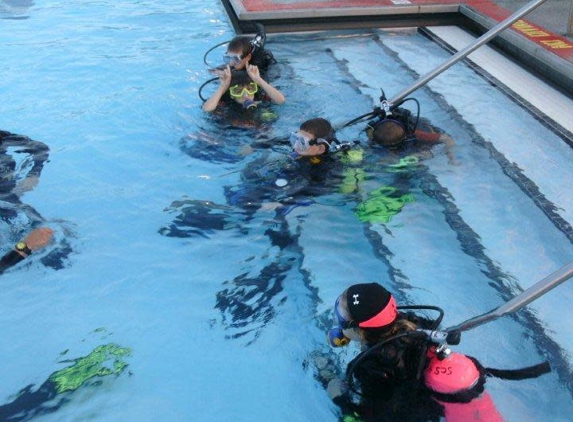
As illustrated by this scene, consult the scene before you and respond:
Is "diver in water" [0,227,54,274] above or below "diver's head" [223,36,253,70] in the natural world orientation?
below

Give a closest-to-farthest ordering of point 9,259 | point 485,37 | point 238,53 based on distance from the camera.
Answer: point 9,259 < point 485,37 < point 238,53

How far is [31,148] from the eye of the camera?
5.34m

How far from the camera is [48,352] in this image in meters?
3.62

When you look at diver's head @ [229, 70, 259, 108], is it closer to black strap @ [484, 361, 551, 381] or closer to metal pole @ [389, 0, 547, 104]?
metal pole @ [389, 0, 547, 104]

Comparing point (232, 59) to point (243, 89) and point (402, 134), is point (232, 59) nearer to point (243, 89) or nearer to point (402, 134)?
point (243, 89)

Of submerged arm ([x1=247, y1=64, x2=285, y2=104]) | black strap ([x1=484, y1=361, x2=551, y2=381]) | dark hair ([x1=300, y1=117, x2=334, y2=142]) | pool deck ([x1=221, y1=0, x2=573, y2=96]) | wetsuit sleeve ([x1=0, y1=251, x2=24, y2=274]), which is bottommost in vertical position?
black strap ([x1=484, y1=361, x2=551, y2=381])

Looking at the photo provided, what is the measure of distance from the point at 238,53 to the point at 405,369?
153 inches

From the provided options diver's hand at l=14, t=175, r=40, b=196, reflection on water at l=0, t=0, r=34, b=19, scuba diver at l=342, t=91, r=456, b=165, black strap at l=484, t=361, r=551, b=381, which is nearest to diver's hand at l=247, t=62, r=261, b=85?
scuba diver at l=342, t=91, r=456, b=165

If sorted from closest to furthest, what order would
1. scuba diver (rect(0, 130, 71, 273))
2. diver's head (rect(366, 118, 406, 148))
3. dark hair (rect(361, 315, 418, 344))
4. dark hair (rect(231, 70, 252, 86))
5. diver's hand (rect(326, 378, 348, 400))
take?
dark hair (rect(361, 315, 418, 344)) → diver's hand (rect(326, 378, 348, 400)) → scuba diver (rect(0, 130, 71, 273)) → diver's head (rect(366, 118, 406, 148)) → dark hair (rect(231, 70, 252, 86))

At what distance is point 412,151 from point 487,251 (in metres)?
1.25

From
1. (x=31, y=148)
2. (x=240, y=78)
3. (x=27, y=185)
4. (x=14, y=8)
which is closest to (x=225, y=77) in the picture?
(x=240, y=78)

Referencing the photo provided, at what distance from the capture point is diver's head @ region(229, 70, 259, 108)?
5.68 metres

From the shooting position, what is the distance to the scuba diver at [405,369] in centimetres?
249

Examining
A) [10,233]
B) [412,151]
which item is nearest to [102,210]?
[10,233]
